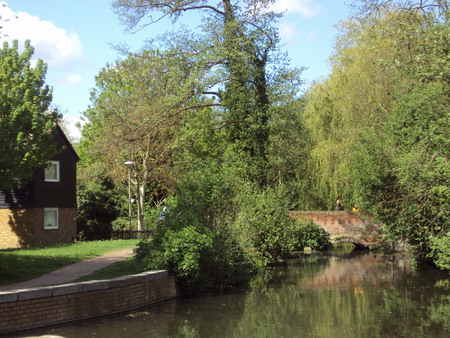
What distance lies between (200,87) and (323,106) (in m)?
11.1

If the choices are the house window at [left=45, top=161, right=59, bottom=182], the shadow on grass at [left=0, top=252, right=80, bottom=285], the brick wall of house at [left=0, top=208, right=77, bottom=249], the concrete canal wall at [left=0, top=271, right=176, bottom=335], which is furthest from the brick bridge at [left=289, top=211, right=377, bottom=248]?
the concrete canal wall at [left=0, top=271, right=176, bottom=335]

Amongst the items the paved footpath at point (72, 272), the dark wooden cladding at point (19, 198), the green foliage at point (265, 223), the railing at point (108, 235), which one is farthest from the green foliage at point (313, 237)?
the dark wooden cladding at point (19, 198)

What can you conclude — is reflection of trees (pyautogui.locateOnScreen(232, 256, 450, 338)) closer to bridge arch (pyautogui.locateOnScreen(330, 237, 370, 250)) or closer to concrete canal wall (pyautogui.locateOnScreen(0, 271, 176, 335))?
concrete canal wall (pyautogui.locateOnScreen(0, 271, 176, 335))

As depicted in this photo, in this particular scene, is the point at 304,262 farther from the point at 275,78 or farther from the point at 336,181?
the point at 275,78

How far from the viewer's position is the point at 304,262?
23500 mm

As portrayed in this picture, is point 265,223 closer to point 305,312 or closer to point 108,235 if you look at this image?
point 305,312

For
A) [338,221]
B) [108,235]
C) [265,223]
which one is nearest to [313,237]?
[338,221]

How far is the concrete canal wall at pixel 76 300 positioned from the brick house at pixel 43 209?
14652 mm

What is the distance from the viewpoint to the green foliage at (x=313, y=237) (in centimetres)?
2884

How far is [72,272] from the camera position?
532 inches

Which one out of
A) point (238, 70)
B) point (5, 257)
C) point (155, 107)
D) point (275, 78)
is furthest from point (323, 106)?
point (5, 257)

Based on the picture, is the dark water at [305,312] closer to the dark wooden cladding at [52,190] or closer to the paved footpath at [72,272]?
the paved footpath at [72,272]

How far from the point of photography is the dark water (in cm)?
1020

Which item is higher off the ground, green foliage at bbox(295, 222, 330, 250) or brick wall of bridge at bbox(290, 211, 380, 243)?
brick wall of bridge at bbox(290, 211, 380, 243)
